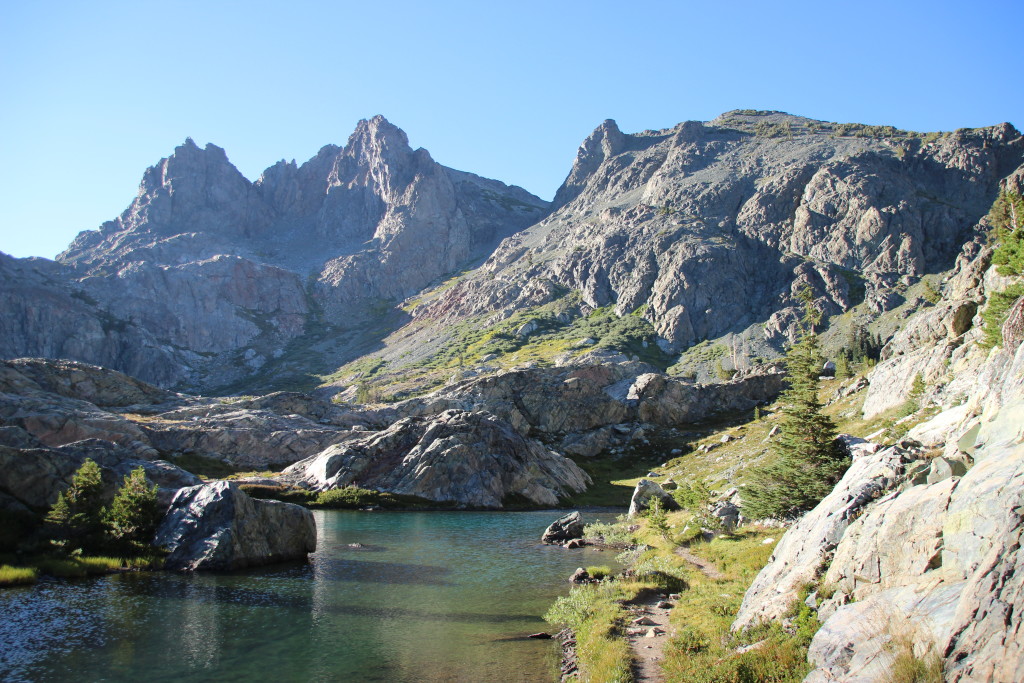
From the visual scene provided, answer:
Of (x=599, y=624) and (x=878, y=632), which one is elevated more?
(x=878, y=632)

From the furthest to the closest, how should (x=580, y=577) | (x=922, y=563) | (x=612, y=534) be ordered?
1. (x=612, y=534)
2. (x=580, y=577)
3. (x=922, y=563)

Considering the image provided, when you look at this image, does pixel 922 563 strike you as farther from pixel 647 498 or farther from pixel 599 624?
pixel 647 498

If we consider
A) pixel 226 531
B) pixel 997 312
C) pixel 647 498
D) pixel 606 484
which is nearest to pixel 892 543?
pixel 226 531

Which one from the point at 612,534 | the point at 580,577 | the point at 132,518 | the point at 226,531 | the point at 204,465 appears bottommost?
the point at 612,534

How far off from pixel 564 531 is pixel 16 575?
44.4 m

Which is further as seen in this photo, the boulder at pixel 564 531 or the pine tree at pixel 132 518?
the boulder at pixel 564 531

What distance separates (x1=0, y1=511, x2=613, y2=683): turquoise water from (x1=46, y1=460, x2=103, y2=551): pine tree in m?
6.18

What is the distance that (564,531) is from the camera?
199 feet

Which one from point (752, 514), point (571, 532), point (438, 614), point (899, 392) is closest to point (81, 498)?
point (438, 614)

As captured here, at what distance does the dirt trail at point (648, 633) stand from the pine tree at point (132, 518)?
36.3 meters

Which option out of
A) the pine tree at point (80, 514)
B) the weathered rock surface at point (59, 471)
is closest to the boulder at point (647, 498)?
the weathered rock surface at point (59, 471)

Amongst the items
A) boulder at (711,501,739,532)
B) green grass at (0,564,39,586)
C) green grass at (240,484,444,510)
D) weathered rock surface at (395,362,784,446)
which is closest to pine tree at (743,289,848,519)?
boulder at (711,501,739,532)

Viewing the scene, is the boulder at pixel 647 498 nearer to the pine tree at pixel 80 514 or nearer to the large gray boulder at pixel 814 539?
the large gray boulder at pixel 814 539

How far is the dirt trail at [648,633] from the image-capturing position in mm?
21273
